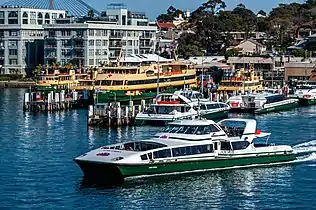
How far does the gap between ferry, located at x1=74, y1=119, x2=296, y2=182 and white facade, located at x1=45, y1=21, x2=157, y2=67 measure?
49840mm

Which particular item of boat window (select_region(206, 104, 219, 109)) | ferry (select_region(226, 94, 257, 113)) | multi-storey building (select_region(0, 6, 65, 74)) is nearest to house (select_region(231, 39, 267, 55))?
multi-storey building (select_region(0, 6, 65, 74))

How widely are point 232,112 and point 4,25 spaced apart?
4106cm

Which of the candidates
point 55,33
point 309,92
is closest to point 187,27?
point 55,33

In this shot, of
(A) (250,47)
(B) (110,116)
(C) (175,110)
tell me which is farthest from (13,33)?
(C) (175,110)

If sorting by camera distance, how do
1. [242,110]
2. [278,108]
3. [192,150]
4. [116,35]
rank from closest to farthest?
[192,150] → [242,110] → [278,108] → [116,35]

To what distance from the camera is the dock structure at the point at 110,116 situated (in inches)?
1618

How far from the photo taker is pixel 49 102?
5034cm

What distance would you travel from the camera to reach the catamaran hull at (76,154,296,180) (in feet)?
81.8

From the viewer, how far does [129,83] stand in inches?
2173

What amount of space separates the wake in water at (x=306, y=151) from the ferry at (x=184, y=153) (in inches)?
38.5

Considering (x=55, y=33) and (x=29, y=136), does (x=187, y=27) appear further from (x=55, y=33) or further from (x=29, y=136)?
(x=29, y=136)

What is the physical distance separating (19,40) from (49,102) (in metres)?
34.3

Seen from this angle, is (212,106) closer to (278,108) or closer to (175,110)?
(175,110)

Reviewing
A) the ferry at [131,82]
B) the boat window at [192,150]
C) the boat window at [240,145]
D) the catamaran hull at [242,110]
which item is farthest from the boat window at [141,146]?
the ferry at [131,82]
